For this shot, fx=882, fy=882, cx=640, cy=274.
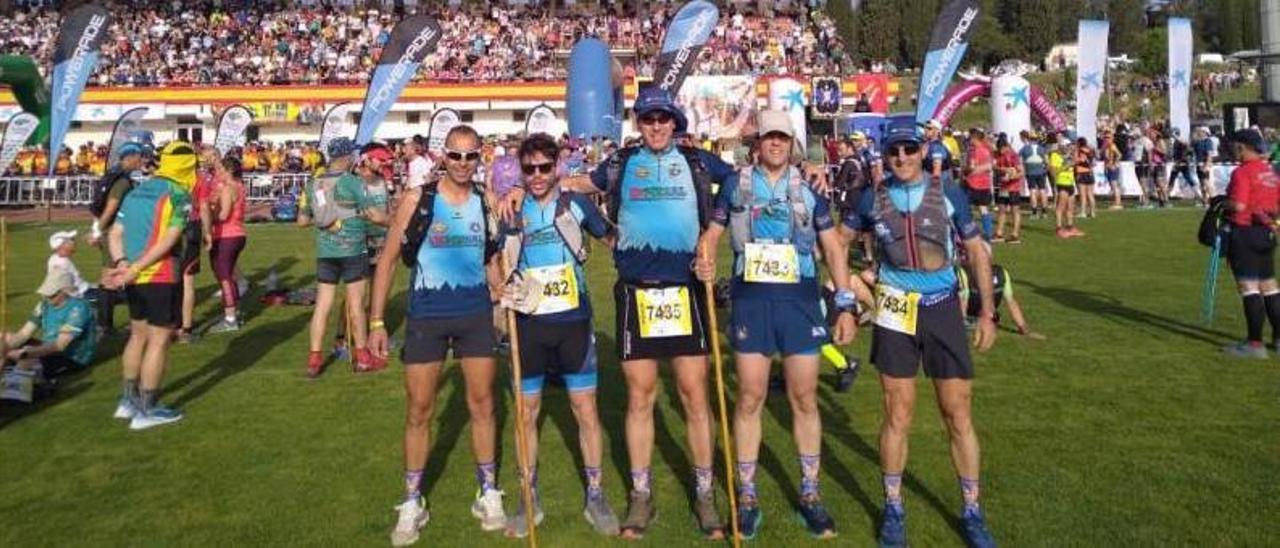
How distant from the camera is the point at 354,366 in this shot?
335 inches

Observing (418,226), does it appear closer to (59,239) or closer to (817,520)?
(817,520)

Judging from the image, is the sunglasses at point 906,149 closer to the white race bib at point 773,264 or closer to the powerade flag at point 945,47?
the white race bib at point 773,264

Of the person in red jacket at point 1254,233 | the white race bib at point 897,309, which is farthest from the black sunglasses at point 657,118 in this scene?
the person in red jacket at point 1254,233

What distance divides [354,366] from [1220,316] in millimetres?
9080

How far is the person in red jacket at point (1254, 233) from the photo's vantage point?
7594mm

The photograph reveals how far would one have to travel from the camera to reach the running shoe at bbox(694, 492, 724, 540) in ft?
15.1

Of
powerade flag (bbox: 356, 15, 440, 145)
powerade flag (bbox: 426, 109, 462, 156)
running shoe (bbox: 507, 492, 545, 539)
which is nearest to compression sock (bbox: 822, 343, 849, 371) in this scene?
running shoe (bbox: 507, 492, 545, 539)

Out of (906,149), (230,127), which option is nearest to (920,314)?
(906,149)

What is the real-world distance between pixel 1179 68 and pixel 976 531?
1040 inches

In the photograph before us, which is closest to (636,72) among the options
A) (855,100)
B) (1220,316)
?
(855,100)

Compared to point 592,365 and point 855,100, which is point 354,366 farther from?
point 855,100

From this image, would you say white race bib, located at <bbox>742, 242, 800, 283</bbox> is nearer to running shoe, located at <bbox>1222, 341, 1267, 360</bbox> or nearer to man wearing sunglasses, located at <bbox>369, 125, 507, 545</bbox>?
man wearing sunglasses, located at <bbox>369, 125, 507, 545</bbox>

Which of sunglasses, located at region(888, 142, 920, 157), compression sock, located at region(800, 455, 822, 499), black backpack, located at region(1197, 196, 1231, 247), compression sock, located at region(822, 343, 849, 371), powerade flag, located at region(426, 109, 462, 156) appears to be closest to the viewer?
sunglasses, located at region(888, 142, 920, 157)

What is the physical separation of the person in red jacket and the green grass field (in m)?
0.47
